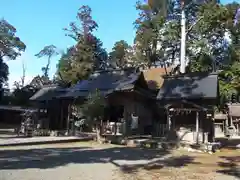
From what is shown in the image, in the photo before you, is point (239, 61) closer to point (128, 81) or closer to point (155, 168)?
point (128, 81)

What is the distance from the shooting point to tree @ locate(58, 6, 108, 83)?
4375cm

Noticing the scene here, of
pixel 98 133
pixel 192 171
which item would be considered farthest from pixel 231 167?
pixel 98 133

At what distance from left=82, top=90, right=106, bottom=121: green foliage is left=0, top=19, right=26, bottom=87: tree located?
32.6m

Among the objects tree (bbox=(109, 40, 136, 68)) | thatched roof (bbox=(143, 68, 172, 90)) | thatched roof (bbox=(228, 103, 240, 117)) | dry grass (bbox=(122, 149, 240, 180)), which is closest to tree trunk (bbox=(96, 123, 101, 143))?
dry grass (bbox=(122, 149, 240, 180))

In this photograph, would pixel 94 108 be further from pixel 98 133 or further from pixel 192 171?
pixel 192 171

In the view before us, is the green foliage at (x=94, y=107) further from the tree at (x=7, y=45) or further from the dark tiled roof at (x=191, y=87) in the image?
the tree at (x=7, y=45)

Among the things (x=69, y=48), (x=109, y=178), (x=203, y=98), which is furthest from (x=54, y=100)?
(x=69, y=48)

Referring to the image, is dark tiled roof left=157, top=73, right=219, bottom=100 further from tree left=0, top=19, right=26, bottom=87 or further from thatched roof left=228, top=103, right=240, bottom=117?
tree left=0, top=19, right=26, bottom=87

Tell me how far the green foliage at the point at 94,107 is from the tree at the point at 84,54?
947 inches

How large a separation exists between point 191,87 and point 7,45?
36.2 meters

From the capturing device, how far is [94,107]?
18.9 meters

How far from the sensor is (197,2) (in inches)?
1239

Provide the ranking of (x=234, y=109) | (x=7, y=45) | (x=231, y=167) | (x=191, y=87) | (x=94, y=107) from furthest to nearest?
(x=7, y=45) → (x=234, y=109) → (x=191, y=87) → (x=94, y=107) → (x=231, y=167)

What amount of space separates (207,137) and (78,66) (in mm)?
28783
